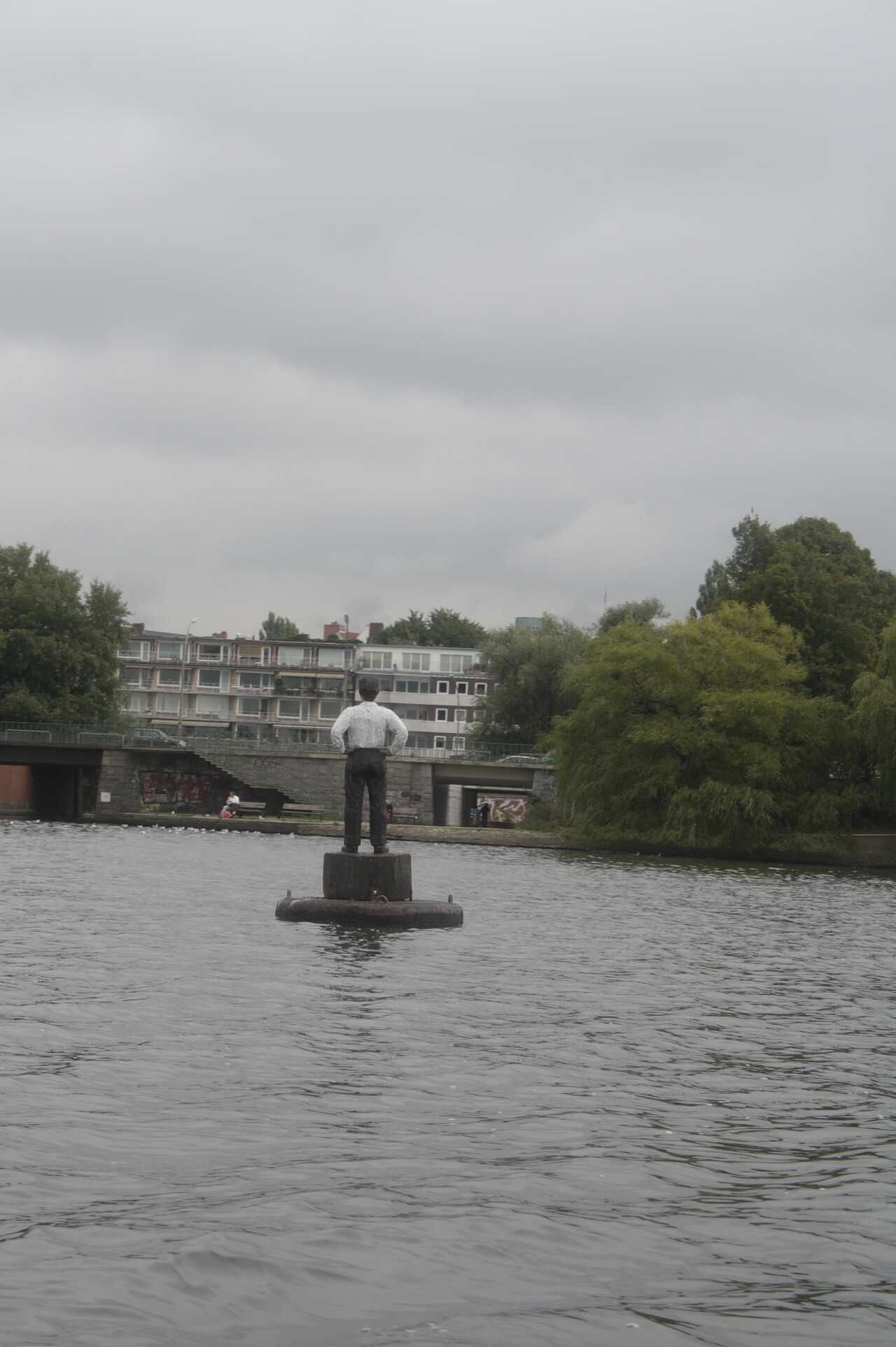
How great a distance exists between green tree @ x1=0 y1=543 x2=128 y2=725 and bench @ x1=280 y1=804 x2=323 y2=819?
16791mm

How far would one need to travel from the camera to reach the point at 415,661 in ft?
422

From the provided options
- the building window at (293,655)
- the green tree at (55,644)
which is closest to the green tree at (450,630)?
the building window at (293,655)

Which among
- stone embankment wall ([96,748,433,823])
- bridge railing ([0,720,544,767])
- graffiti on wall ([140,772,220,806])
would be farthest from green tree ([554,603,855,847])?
graffiti on wall ([140,772,220,806])

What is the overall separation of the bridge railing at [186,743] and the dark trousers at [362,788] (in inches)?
2218

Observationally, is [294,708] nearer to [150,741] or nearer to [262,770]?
[150,741]

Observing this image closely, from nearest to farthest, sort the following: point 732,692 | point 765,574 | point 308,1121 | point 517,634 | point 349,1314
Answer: point 349,1314, point 308,1121, point 732,692, point 765,574, point 517,634

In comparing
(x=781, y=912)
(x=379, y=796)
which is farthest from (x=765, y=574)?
(x=379, y=796)

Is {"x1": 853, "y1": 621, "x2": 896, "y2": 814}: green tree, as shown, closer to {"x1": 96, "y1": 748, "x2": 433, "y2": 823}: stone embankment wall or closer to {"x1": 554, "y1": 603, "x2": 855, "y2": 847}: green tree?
{"x1": 554, "y1": 603, "x2": 855, "y2": 847}: green tree

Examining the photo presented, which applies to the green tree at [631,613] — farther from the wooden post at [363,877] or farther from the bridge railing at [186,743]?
the wooden post at [363,877]

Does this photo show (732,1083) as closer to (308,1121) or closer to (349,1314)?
(308,1121)

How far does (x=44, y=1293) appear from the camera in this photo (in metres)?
5.48

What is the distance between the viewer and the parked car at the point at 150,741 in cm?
8006

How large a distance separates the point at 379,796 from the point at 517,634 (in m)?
78.3

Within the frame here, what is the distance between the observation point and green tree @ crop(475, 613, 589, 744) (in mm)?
96125
